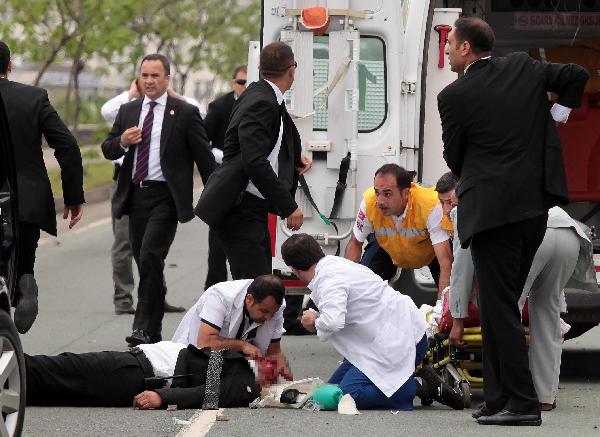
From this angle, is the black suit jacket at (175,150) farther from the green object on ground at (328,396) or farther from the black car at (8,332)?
the black car at (8,332)

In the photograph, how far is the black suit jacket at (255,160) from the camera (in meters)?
9.77

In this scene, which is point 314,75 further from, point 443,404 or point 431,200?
point 443,404

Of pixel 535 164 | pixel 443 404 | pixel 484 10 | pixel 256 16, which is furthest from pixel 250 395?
pixel 256 16

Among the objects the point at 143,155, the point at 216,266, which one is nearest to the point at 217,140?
the point at 216,266

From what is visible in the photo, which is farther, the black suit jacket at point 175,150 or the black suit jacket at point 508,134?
the black suit jacket at point 175,150

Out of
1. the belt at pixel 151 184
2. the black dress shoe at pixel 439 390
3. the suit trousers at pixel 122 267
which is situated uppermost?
the belt at pixel 151 184

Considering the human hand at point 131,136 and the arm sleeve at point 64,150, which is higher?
the arm sleeve at point 64,150

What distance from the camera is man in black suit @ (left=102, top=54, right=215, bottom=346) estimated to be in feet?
38.9

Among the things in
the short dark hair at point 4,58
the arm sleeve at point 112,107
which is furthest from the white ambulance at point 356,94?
the arm sleeve at point 112,107

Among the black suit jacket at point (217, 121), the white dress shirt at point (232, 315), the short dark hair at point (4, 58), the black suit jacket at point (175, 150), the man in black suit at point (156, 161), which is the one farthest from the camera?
the black suit jacket at point (217, 121)

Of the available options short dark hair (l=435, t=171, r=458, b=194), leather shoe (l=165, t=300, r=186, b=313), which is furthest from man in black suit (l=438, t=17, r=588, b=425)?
leather shoe (l=165, t=300, r=186, b=313)

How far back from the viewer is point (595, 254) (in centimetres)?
1051

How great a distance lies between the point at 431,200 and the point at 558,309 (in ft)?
4.56

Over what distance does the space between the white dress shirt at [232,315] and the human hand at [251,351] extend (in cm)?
14
